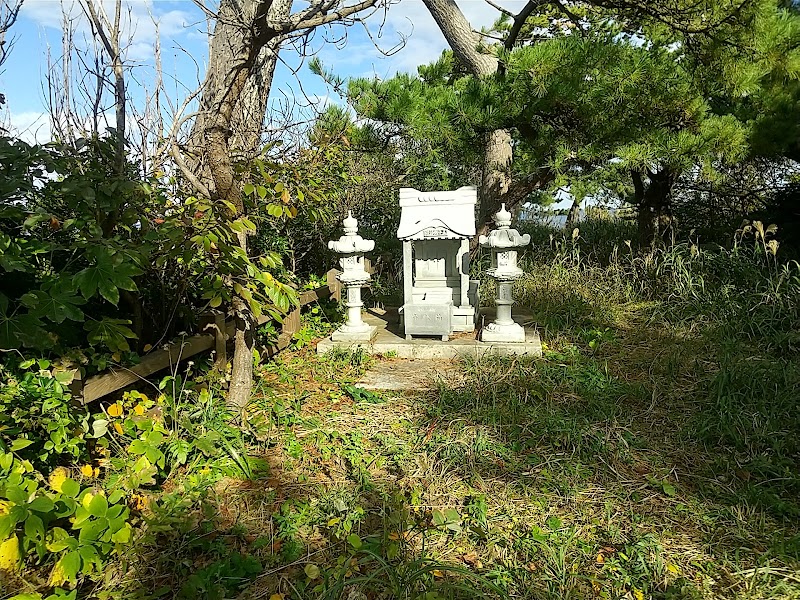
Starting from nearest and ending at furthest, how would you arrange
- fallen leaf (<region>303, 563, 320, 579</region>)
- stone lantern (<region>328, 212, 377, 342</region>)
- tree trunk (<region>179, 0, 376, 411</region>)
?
fallen leaf (<region>303, 563, 320, 579</region>)
tree trunk (<region>179, 0, 376, 411</region>)
stone lantern (<region>328, 212, 377, 342</region>)

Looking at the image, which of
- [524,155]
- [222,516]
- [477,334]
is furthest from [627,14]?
[222,516]

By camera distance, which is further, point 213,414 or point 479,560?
point 213,414

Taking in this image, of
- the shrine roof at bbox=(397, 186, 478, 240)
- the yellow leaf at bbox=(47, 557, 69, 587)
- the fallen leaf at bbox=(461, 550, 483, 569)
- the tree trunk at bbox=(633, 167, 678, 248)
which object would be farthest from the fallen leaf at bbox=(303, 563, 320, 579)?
the tree trunk at bbox=(633, 167, 678, 248)

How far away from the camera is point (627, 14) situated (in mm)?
4840

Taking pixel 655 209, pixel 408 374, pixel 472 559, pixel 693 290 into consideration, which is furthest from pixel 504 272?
pixel 655 209

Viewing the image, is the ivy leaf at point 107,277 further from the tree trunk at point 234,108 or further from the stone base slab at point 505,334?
the stone base slab at point 505,334

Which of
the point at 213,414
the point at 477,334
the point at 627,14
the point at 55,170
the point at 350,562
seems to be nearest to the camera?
the point at 350,562

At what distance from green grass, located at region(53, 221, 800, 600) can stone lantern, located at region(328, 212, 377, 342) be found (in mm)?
383

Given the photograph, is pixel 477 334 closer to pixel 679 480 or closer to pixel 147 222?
pixel 679 480

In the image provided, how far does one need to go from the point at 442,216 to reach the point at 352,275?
86 centimetres

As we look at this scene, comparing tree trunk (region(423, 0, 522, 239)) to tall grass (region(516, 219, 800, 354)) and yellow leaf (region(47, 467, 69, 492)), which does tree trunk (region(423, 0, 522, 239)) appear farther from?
yellow leaf (region(47, 467, 69, 492))

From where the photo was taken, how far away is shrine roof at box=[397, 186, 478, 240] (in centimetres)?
396

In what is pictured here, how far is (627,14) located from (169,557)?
221 inches

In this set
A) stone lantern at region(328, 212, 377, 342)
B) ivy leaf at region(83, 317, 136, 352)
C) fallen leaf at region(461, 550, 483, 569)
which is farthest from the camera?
stone lantern at region(328, 212, 377, 342)
